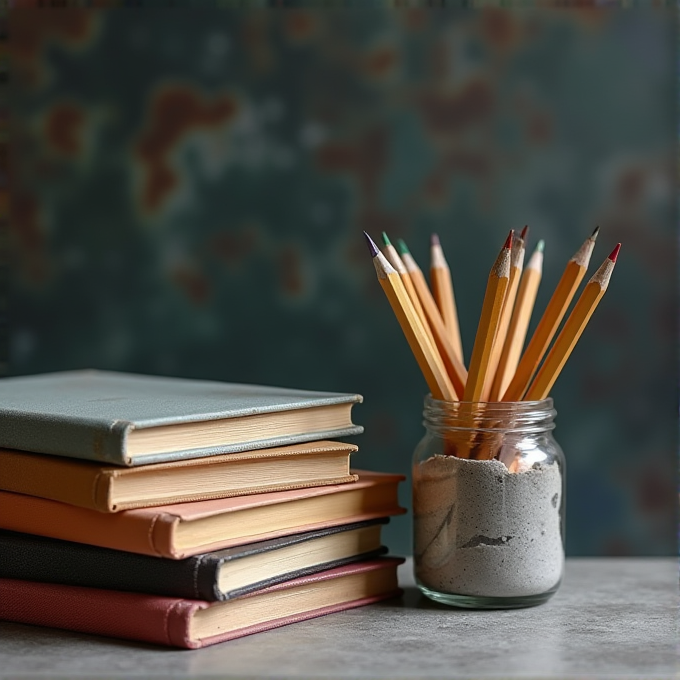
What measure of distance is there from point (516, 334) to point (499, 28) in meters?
0.33

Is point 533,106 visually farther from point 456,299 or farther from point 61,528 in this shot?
point 61,528

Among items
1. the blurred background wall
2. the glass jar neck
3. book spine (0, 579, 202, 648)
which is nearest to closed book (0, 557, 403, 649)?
book spine (0, 579, 202, 648)

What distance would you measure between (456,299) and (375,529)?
27cm

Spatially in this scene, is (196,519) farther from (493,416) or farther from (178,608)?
(493,416)

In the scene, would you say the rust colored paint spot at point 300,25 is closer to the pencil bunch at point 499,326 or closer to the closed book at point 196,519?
the pencil bunch at point 499,326

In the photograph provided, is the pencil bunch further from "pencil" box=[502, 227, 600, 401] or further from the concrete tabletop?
the concrete tabletop

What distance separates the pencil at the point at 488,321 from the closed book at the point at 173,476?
0.31ft

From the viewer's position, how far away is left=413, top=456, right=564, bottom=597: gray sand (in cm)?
68

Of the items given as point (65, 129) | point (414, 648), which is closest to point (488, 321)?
point (414, 648)

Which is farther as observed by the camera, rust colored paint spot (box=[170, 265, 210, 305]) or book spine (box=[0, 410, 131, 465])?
rust colored paint spot (box=[170, 265, 210, 305])

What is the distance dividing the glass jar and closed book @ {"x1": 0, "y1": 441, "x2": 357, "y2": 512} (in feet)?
0.21

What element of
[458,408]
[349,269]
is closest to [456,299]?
[349,269]

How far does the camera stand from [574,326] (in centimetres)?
68

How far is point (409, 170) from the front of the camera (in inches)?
36.4
